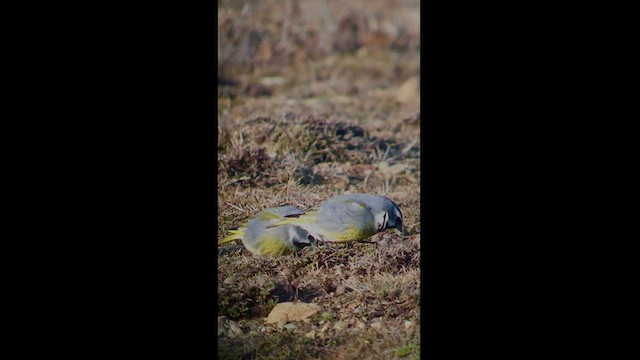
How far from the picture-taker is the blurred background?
14.1 ft

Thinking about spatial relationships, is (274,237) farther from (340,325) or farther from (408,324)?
(408,324)

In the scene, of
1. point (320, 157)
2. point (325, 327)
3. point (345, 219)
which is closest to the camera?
point (325, 327)

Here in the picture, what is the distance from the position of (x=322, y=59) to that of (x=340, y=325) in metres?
3.12

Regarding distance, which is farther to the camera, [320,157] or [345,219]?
[320,157]

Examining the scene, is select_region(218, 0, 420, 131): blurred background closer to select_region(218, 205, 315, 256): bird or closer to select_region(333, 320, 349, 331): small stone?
select_region(218, 205, 315, 256): bird

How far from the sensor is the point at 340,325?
7.67ft

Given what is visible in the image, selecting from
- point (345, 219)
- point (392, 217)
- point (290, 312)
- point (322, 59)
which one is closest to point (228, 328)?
point (290, 312)

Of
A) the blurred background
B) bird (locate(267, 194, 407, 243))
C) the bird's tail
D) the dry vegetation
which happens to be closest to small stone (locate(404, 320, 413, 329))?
the dry vegetation

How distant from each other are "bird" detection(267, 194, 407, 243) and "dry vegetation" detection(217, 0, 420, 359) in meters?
0.06

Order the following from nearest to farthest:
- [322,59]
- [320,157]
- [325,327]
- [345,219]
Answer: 1. [325,327]
2. [345,219]
3. [320,157]
4. [322,59]
